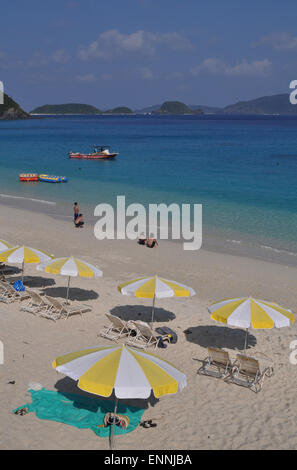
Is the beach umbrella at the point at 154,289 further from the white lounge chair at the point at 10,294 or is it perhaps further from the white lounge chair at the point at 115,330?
the white lounge chair at the point at 10,294

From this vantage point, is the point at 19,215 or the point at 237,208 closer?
the point at 19,215

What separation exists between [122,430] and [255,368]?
309 cm

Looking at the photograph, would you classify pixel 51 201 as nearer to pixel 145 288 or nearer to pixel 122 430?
pixel 145 288

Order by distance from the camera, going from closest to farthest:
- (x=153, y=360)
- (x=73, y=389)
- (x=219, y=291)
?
(x=153, y=360)
(x=73, y=389)
(x=219, y=291)

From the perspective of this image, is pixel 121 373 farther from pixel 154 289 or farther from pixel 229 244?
pixel 229 244

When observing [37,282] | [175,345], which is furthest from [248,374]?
[37,282]

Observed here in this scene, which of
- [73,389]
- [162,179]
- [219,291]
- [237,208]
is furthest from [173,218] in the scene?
[73,389]

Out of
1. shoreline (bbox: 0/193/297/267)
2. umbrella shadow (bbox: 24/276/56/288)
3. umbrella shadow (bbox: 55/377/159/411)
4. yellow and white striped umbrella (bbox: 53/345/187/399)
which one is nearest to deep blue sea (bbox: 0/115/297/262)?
shoreline (bbox: 0/193/297/267)

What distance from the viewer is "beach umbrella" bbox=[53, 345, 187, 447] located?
7.14 m

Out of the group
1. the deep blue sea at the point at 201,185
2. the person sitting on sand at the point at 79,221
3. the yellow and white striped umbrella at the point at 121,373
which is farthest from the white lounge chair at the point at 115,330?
the person sitting on sand at the point at 79,221

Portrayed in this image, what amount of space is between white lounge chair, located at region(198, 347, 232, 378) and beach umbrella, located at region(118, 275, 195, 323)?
5.88ft

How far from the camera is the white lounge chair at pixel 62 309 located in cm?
1249

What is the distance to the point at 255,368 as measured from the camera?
9602mm
